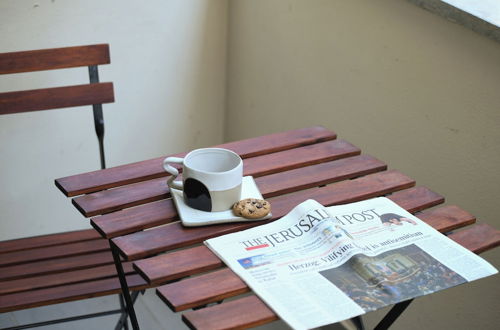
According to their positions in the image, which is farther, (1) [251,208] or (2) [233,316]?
(1) [251,208]

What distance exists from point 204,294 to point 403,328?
126cm

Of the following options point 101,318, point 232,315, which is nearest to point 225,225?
point 232,315

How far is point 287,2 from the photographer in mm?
2609

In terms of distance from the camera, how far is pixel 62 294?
1.84m

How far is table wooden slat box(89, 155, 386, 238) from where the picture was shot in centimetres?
151

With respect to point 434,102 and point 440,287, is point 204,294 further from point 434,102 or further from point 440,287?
point 434,102

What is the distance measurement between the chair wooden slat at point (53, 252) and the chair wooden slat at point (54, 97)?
0.43 metres

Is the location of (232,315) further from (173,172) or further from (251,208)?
(173,172)

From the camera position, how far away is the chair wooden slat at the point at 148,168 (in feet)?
5.46

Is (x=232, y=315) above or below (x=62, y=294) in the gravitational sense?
above

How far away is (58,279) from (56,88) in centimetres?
62

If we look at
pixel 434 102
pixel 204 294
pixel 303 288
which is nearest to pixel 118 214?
pixel 204 294

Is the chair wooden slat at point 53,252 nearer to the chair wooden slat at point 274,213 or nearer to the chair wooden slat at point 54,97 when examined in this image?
the chair wooden slat at point 54,97

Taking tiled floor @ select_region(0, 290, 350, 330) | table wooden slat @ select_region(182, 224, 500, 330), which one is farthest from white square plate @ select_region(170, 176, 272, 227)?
tiled floor @ select_region(0, 290, 350, 330)
